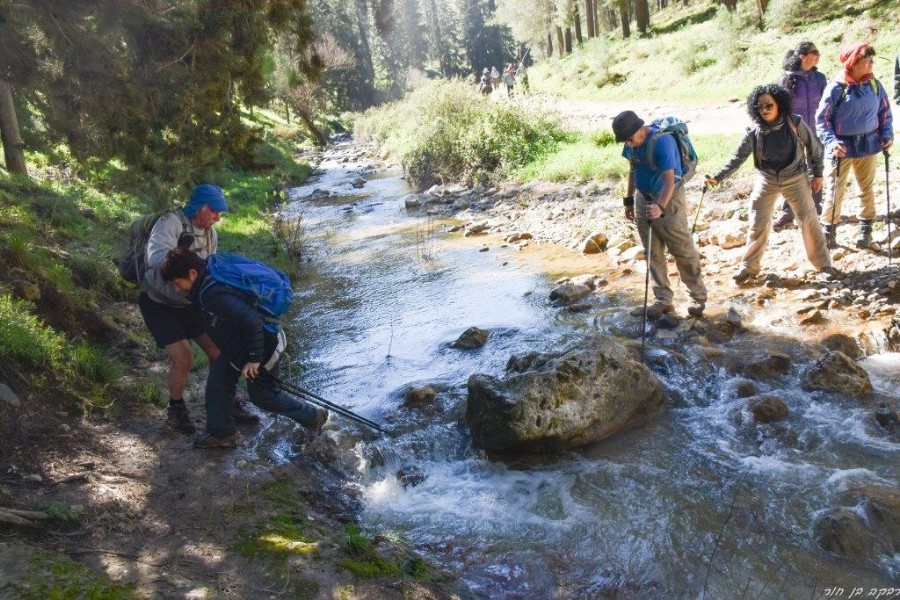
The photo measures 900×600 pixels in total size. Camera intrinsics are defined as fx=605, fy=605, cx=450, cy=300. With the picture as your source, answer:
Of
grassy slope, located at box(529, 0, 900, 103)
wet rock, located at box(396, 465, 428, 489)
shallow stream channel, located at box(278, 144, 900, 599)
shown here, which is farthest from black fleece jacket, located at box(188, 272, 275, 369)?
grassy slope, located at box(529, 0, 900, 103)

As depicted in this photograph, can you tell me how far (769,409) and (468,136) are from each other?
48.6 ft

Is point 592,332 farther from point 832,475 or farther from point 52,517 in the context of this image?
point 52,517

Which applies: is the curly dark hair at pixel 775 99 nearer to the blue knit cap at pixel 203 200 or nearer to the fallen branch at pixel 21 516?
the blue knit cap at pixel 203 200

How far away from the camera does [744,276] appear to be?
7352 mm

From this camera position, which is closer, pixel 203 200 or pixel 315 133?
pixel 203 200

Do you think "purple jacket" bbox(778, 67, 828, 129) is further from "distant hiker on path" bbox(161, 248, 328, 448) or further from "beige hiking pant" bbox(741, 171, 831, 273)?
"distant hiker on path" bbox(161, 248, 328, 448)

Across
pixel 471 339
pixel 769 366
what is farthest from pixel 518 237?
pixel 769 366

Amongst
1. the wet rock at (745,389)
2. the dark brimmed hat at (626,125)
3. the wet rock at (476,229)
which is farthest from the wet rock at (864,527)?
the wet rock at (476,229)

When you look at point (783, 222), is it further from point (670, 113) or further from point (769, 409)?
point (670, 113)

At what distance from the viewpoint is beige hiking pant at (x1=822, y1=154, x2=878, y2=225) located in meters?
6.85

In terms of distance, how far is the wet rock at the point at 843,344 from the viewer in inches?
225

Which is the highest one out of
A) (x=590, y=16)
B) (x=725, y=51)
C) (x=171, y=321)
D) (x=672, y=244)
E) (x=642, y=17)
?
Result: (x=590, y=16)

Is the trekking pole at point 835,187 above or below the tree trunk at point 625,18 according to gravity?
below

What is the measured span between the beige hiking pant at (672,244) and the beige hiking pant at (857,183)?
209cm
